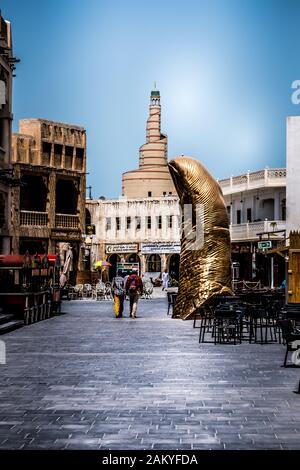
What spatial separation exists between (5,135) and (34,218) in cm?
1385

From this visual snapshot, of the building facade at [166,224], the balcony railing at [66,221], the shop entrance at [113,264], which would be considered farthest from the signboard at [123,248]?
the balcony railing at [66,221]

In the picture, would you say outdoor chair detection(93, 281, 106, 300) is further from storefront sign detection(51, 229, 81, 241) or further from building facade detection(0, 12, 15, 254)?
building facade detection(0, 12, 15, 254)

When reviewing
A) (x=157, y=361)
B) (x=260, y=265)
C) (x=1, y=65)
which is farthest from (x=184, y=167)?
(x=260, y=265)

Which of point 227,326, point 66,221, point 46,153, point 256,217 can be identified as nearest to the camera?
point 227,326

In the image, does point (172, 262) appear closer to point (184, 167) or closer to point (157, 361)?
point (184, 167)

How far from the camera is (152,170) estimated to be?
299 ft

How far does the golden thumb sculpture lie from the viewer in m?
23.5

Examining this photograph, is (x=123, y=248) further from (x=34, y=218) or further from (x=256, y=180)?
(x=34, y=218)

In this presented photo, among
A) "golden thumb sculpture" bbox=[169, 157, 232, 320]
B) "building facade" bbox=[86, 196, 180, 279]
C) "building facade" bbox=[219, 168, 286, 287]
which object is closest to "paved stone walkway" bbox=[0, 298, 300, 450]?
"golden thumb sculpture" bbox=[169, 157, 232, 320]

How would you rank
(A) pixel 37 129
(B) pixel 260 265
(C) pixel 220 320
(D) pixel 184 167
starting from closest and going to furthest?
(C) pixel 220 320, (D) pixel 184 167, (A) pixel 37 129, (B) pixel 260 265

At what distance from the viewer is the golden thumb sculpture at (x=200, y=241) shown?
23531 millimetres

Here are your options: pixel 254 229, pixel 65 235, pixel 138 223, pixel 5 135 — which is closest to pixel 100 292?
pixel 65 235

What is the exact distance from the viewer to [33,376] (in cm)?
1212

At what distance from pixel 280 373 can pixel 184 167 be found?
497 inches
